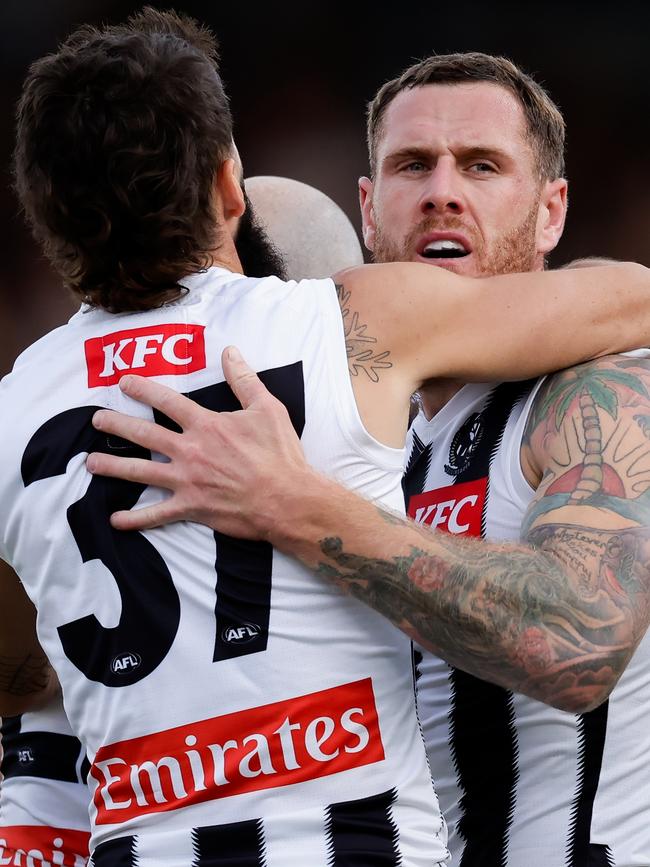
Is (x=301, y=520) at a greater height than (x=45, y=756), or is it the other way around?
(x=301, y=520)

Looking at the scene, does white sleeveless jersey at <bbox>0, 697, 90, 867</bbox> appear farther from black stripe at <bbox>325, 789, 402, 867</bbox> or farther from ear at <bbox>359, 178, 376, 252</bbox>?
ear at <bbox>359, 178, 376, 252</bbox>

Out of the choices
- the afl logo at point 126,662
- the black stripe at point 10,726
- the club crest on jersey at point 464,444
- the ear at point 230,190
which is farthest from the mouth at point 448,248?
the black stripe at point 10,726

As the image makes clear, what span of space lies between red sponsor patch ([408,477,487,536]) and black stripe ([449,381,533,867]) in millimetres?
17

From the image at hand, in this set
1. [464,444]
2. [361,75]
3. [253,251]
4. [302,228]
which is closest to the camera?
[464,444]

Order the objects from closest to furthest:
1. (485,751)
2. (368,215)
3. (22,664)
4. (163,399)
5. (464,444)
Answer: (163,399), (485,751), (464,444), (22,664), (368,215)

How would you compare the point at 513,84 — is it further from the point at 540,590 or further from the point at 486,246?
the point at 540,590

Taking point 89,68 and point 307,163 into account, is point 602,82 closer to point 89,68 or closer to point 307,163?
point 307,163

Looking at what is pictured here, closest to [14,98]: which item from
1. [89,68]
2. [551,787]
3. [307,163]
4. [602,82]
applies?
[307,163]

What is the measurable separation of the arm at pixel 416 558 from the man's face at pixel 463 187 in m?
1.03

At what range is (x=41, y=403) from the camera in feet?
5.80

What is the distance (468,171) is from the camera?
2697 millimetres

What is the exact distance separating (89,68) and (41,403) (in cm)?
52

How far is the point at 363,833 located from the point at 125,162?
105 centimetres

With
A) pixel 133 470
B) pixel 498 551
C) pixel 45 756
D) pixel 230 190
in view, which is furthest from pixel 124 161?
pixel 45 756
